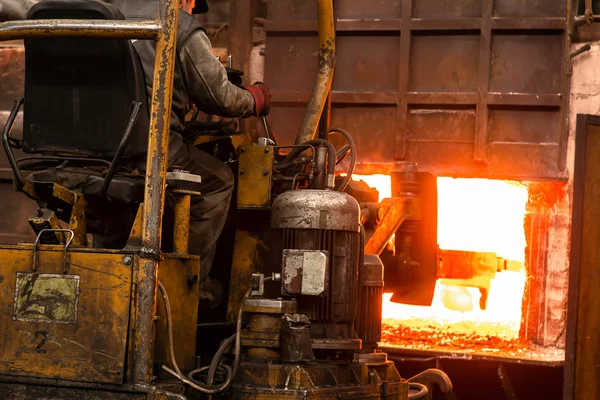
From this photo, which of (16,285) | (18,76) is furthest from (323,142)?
(18,76)

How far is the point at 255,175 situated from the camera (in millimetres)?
5008

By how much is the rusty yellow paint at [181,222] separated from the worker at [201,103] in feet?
0.82

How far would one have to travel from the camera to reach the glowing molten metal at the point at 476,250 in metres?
7.80

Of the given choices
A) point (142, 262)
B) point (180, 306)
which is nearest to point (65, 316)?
point (142, 262)

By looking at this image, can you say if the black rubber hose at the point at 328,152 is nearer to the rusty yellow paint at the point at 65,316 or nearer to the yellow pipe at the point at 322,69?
the yellow pipe at the point at 322,69

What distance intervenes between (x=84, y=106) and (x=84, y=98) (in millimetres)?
36

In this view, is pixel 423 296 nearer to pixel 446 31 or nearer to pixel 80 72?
pixel 446 31

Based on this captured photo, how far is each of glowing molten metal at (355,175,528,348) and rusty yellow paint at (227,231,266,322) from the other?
284cm

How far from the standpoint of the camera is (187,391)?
414 centimetres

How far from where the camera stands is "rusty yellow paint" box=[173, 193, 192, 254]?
14.4 feet

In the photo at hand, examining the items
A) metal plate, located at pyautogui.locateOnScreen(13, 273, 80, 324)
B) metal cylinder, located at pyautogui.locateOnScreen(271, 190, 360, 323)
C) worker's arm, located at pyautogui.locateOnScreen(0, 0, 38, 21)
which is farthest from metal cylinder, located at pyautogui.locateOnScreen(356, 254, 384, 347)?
worker's arm, located at pyautogui.locateOnScreen(0, 0, 38, 21)

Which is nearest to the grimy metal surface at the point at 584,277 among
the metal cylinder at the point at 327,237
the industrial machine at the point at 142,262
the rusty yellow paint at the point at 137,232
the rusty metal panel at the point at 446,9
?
the rusty metal panel at the point at 446,9

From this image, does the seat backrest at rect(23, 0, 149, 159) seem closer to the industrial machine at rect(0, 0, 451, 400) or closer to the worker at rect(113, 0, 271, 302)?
the industrial machine at rect(0, 0, 451, 400)

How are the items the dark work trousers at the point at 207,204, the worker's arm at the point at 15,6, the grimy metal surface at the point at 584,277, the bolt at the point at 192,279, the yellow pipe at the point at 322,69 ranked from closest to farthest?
the bolt at the point at 192,279
the dark work trousers at the point at 207,204
the worker's arm at the point at 15,6
the yellow pipe at the point at 322,69
the grimy metal surface at the point at 584,277
